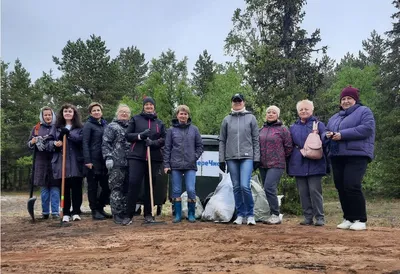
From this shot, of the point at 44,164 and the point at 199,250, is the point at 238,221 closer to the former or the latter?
the point at 199,250

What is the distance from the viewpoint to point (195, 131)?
7211 millimetres

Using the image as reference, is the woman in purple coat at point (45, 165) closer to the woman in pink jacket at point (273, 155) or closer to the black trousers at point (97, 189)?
the black trousers at point (97, 189)

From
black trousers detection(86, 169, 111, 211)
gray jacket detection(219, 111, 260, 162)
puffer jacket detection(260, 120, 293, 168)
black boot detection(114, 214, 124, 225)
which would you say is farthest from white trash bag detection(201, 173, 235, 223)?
black trousers detection(86, 169, 111, 211)

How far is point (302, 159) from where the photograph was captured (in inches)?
259

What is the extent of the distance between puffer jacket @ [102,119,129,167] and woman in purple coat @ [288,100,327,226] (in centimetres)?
265

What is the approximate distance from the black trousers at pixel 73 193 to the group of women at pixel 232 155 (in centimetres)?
2

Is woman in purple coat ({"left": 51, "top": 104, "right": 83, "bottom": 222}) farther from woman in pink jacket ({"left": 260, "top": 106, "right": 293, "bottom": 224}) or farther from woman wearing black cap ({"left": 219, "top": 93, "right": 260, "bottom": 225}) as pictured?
woman in pink jacket ({"left": 260, "top": 106, "right": 293, "bottom": 224})

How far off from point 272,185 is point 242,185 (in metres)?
0.49

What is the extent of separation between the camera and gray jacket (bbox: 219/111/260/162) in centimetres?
662

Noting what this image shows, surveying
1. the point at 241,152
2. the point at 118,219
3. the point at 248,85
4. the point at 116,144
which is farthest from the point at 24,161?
the point at 241,152

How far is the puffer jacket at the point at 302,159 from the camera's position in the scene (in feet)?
21.2

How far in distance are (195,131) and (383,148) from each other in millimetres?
15438

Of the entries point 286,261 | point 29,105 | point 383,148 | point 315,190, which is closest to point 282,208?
point 315,190

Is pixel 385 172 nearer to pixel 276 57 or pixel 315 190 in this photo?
pixel 276 57
